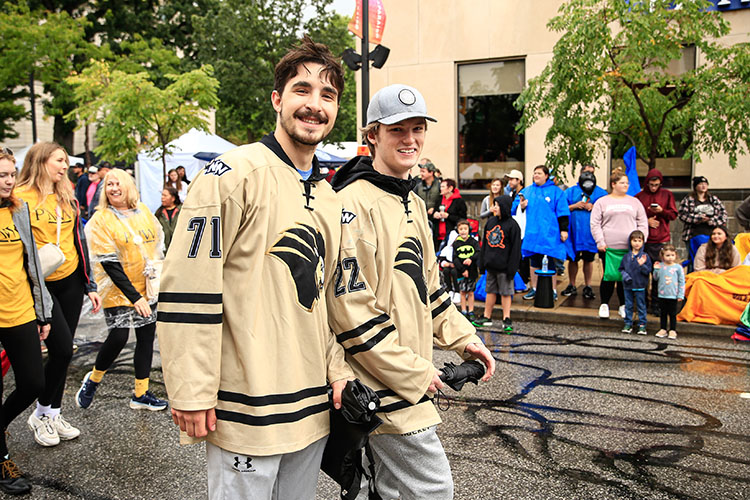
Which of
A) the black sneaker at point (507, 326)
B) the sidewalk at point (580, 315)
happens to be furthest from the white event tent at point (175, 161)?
the black sneaker at point (507, 326)

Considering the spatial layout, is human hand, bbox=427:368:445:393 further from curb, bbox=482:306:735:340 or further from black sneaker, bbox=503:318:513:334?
curb, bbox=482:306:735:340

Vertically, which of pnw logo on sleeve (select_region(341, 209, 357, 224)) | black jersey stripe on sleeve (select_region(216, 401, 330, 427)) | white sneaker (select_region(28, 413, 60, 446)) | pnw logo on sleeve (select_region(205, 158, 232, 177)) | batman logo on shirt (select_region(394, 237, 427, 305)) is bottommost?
white sneaker (select_region(28, 413, 60, 446))

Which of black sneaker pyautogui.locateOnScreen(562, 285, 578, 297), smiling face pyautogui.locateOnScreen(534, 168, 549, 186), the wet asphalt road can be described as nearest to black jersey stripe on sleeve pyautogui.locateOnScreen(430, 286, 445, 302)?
the wet asphalt road

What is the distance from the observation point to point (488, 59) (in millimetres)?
15852

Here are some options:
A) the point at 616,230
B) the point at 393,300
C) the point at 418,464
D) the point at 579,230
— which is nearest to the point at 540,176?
the point at 579,230

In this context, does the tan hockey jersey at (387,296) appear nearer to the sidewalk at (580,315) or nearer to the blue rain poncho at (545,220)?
the sidewalk at (580,315)

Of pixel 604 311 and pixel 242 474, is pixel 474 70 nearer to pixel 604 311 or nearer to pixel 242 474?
pixel 604 311

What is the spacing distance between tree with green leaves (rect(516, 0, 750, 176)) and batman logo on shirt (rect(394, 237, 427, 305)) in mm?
7687

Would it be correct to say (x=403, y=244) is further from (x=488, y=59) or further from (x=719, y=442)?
(x=488, y=59)

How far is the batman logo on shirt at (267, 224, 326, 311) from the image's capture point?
2184mm

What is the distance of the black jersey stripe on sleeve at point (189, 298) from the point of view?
6.63 feet

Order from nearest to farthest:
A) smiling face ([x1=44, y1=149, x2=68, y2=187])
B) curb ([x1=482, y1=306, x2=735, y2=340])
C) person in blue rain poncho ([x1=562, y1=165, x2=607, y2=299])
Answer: smiling face ([x1=44, y1=149, x2=68, y2=187]) → curb ([x1=482, y1=306, x2=735, y2=340]) → person in blue rain poncho ([x1=562, y1=165, x2=607, y2=299])

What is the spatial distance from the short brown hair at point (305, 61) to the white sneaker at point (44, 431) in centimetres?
339

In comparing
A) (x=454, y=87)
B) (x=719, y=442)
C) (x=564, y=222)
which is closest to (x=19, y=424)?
(x=719, y=442)
